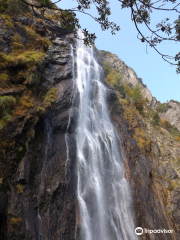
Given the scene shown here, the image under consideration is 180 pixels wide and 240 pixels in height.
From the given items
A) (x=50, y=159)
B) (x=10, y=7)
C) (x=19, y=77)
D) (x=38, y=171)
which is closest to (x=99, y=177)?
(x=50, y=159)

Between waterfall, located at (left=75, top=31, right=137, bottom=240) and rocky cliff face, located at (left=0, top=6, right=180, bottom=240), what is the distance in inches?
29.4

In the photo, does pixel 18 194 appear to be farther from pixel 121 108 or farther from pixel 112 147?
pixel 121 108

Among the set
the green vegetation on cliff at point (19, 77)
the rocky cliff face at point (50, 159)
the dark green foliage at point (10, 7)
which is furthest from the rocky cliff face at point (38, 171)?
the dark green foliage at point (10, 7)

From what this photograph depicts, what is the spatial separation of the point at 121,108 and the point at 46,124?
1108 cm

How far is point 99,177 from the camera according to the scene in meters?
11.3

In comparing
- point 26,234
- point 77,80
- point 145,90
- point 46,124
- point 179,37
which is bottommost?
point 26,234

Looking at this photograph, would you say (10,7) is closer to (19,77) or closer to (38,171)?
(19,77)

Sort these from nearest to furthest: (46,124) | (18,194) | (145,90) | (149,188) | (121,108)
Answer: (18,194) → (46,124) → (149,188) → (121,108) → (145,90)

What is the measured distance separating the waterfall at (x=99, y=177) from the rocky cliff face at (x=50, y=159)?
0.75 metres

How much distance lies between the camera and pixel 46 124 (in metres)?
10.7

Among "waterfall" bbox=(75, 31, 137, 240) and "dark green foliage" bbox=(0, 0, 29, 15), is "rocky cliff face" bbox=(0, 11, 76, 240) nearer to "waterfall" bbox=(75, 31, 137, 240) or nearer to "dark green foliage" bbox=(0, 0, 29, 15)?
"waterfall" bbox=(75, 31, 137, 240)

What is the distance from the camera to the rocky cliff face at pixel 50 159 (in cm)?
716

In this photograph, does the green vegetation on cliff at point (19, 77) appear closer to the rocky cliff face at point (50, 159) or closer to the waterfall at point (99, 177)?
the rocky cliff face at point (50, 159)

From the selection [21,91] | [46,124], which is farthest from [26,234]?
[21,91]
